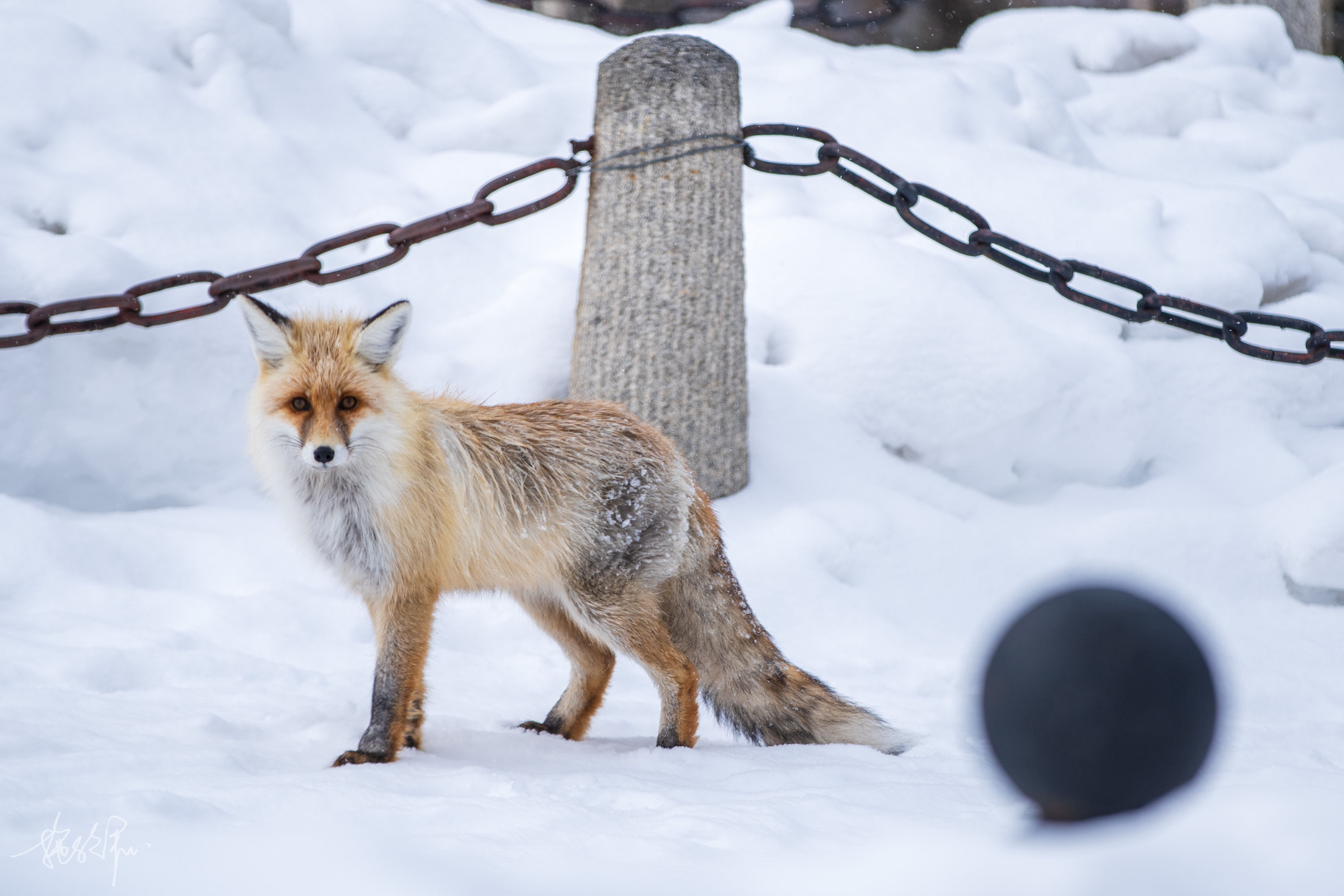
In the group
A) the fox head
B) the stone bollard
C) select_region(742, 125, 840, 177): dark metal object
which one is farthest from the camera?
Answer: the stone bollard

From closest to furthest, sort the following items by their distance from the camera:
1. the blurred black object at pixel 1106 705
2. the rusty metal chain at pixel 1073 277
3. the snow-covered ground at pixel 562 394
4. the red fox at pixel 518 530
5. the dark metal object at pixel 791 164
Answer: the blurred black object at pixel 1106 705 → the snow-covered ground at pixel 562 394 → the red fox at pixel 518 530 → the rusty metal chain at pixel 1073 277 → the dark metal object at pixel 791 164

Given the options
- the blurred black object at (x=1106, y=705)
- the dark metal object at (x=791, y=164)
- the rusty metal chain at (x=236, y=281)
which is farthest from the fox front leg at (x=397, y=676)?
the dark metal object at (x=791, y=164)

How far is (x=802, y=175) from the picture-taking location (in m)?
3.04

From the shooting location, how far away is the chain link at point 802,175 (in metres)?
2.80

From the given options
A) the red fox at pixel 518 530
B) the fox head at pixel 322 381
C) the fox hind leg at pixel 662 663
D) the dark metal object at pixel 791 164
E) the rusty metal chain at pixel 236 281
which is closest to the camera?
the fox head at pixel 322 381

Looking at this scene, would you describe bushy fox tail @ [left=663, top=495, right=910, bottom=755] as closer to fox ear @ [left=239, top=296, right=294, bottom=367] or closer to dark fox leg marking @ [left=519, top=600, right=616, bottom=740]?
dark fox leg marking @ [left=519, top=600, right=616, bottom=740]

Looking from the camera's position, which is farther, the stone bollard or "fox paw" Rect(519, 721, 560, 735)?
the stone bollard

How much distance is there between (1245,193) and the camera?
22.2 feet

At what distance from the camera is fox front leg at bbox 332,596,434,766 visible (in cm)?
234

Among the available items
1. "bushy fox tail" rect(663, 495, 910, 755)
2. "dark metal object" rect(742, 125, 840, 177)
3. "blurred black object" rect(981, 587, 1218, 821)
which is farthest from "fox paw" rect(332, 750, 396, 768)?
"dark metal object" rect(742, 125, 840, 177)

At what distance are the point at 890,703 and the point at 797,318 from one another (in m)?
2.50

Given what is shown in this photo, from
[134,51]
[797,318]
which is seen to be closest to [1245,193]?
[797,318]

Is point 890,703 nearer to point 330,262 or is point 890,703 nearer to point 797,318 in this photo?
point 797,318

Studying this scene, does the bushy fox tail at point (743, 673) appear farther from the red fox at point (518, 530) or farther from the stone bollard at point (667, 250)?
the stone bollard at point (667, 250)
